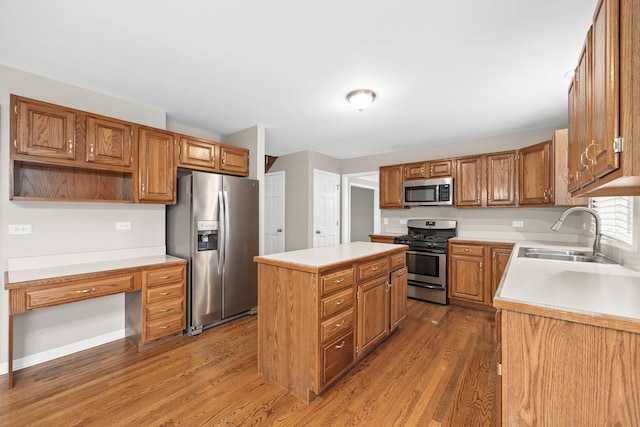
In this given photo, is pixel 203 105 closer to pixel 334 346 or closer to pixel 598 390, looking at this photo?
pixel 334 346

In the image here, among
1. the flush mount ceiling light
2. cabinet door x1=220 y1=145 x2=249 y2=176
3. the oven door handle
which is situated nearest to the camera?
the flush mount ceiling light

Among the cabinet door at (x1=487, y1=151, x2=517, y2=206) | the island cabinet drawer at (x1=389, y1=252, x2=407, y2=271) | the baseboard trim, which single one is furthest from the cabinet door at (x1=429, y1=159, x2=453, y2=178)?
the baseboard trim

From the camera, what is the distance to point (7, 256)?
A: 2229mm

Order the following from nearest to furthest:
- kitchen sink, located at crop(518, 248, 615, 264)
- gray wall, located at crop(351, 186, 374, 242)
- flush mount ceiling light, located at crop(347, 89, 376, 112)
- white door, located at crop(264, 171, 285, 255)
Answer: kitchen sink, located at crop(518, 248, 615, 264) → flush mount ceiling light, located at crop(347, 89, 376, 112) → white door, located at crop(264, 171, 285, 255) → gray wall, located at crop(351, 186, 374, 242)

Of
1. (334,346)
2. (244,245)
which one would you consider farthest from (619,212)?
(244,245)

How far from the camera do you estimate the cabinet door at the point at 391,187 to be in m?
4.68

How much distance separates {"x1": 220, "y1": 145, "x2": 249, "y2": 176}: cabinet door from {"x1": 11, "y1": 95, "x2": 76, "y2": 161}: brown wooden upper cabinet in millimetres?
1419

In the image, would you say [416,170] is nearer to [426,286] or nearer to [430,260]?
[430,260]

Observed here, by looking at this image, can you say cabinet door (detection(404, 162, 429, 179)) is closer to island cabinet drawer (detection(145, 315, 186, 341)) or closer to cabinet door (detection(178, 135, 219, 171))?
cabinet door (detection(178, 135, 219, 171))

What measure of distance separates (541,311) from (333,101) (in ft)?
8.47

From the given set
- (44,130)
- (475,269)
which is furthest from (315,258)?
(475,269)

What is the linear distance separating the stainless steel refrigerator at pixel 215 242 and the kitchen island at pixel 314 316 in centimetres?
117

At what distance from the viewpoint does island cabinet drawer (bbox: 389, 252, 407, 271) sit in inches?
107

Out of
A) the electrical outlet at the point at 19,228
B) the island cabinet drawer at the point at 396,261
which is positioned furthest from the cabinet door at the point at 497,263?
the electrical outlet at the point at 19,228
